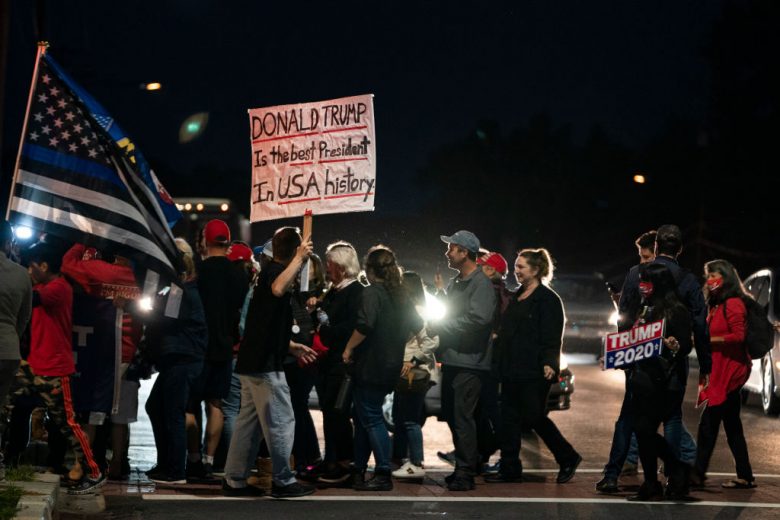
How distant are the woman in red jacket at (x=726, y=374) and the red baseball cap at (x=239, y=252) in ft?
13.0

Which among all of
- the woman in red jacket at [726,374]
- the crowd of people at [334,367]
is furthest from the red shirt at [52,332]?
the woman in red jacket at [726,374]

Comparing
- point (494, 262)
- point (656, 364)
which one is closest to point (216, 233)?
point (494, 262)

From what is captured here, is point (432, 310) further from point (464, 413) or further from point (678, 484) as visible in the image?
point (678, 484)

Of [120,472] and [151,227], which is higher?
[151,227]

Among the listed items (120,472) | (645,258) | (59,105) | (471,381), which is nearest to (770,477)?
(645,258)

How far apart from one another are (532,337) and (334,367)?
159cm

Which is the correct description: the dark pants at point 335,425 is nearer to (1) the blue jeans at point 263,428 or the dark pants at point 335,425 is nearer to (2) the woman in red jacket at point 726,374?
(1) the blue jeans at point 263,428

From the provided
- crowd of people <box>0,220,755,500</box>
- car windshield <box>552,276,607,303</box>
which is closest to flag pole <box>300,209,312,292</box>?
crowd of people <box>0,220,755,500</box>

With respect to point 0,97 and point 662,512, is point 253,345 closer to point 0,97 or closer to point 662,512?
point 0,97

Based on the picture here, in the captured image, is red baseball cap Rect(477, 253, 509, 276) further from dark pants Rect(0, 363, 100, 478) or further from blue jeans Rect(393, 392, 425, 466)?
dark pants Rect(0, 363, 100, 478)

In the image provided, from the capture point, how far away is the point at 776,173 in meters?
54.9

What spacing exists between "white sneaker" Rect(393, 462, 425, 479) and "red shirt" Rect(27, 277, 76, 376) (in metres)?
2.87

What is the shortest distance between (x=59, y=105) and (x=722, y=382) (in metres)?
5.43

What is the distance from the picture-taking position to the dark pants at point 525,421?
959 centimetres
